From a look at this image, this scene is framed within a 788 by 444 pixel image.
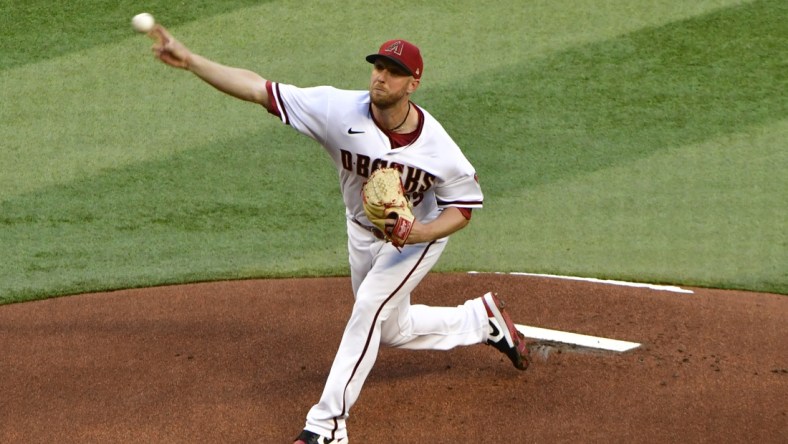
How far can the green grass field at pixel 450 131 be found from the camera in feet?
25.0

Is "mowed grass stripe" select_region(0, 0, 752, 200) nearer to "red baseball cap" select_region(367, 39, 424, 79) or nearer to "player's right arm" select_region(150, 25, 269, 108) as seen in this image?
"player's right arm" select_region(150, 25, 269, 108)

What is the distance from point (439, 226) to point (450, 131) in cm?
413

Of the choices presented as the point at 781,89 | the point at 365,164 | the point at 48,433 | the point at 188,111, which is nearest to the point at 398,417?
the point at 365,164

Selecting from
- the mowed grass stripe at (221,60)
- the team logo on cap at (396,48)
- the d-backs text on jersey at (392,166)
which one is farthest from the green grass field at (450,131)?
the team logo on cap at (396,48)

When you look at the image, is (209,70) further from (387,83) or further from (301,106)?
(387,83)

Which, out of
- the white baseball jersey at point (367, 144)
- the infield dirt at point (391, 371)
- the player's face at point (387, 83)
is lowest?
the infield dirt at point (391, 371)

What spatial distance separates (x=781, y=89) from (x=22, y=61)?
6.56 m

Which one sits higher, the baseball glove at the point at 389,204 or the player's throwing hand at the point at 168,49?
the player's throwing hand at the point at 168,49

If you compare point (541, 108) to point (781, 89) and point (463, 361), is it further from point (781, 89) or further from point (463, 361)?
point (463, 361)

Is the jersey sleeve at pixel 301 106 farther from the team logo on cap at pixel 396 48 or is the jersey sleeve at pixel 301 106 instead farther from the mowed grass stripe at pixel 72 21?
the mowed grass stripe at pixel 72 21

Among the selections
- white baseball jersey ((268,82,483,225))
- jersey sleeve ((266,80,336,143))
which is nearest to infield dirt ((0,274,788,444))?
white baseball jersey ((268,82,483,225))

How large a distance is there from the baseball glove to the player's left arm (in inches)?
2.4

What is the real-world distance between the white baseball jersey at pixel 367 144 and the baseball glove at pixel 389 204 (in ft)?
0.69

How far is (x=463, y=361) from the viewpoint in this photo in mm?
5973
